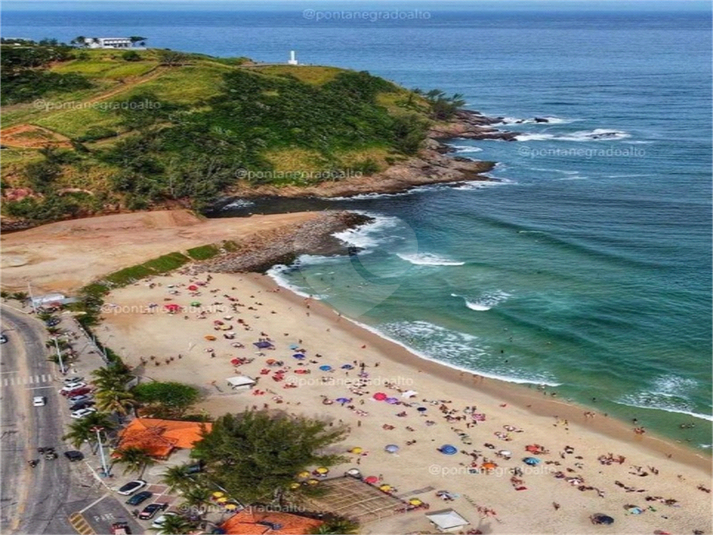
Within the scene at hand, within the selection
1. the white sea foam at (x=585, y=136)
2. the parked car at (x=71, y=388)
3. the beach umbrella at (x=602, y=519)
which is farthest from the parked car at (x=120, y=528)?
the white sea foam at (x=585, y=136)

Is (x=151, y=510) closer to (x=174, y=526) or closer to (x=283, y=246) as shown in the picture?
(x=174, y=526)

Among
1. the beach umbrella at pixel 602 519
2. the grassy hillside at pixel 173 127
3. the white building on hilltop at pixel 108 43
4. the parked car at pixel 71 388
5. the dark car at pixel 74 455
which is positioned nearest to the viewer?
the beach umbrella at pixel 602 519

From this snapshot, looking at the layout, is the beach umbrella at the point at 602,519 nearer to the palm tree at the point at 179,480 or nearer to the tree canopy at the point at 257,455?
the tree canopy at the point at 257,455

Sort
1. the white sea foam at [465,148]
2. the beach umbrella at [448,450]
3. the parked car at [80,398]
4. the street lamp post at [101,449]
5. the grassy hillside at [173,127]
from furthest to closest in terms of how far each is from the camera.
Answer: the white sea foam at [465,148] < the grassy hillside at [173,127] < the parked car at [80,398] < the beach umbrella at [448,450] < the street lamp post at [101,449]

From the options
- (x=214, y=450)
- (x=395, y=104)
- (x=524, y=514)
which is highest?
(x=395, y=104)

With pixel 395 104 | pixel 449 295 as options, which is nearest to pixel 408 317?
pixel 449 295

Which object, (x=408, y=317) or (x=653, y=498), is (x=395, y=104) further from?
(x=653, y=498)
